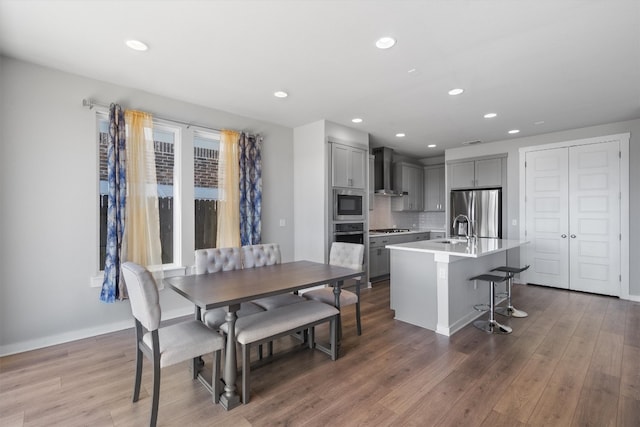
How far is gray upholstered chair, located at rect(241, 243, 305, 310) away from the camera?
298cm

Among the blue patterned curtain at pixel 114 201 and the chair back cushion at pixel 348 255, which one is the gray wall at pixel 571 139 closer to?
the chair back cushion at pixel 348 255

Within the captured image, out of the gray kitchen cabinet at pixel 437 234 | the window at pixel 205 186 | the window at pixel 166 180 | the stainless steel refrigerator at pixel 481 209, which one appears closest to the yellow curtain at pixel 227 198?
the window at pixel 205 186

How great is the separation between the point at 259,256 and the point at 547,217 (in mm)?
5043

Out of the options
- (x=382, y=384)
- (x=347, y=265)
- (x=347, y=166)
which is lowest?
(x=382, y=384)

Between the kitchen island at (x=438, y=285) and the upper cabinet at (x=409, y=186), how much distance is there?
3127mm

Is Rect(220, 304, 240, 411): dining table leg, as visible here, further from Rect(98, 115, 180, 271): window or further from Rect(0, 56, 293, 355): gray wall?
Rect(98, 115, 180, 271): window

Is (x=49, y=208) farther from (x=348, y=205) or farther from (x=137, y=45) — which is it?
(x=348, y=205)

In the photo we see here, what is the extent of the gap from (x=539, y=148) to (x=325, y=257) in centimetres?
424

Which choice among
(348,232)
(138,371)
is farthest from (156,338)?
(348,232)

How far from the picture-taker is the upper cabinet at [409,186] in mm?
6793

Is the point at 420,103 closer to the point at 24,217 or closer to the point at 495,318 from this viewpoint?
the point at 495,318

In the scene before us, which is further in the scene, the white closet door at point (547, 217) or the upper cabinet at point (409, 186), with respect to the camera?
the upper cabinet at point (409, 186)

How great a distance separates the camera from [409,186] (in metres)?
6.99

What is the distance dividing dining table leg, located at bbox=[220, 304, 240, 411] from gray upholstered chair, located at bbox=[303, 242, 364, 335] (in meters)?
1.19
